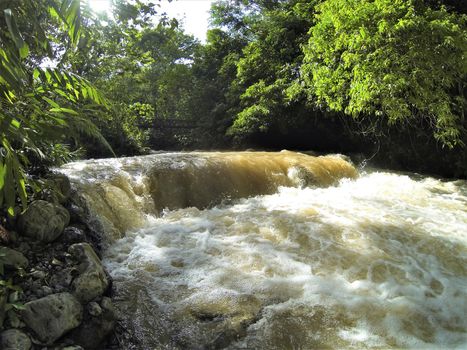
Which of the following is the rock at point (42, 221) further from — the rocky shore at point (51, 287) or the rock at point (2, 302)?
the rock at point (2, 302)

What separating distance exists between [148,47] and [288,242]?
22.2 metres

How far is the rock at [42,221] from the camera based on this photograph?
2771mm

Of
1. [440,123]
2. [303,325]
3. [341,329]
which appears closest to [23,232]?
[303,325]

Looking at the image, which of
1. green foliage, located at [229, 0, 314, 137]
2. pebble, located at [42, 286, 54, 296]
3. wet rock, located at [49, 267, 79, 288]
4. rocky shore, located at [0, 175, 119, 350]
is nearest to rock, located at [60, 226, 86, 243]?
rocky shore, located at [0, 175, 119, 350]

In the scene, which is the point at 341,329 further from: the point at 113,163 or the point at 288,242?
the point at 113,163

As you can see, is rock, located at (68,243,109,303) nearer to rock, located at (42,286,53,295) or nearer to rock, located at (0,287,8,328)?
rock, located at (42,286,53,295)

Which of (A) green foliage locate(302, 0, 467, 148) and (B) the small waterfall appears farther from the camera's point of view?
(A) green foliage locate(302, 0, 467, 148)

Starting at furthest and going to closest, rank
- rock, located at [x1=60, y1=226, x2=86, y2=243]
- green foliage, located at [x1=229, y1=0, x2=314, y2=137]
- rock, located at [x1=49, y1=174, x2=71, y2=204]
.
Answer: green foliage, located at [x1=229, y1=0, x2=314, y2=137] < rock, located at [x1=49, y1=174, x2=71, y2=204] < rock, located at [x1=60, y1=226, x2=86, y2=243]

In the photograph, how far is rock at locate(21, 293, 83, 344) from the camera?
211cm

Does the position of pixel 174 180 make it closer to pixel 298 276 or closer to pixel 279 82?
pixel 298 276

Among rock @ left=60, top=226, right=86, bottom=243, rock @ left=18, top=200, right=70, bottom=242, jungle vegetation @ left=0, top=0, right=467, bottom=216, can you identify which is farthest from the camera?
rock @ left=60, top=226, right=86, bottom=243

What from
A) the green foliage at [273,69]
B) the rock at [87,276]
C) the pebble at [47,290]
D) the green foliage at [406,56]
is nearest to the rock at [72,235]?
the rock at [87,276]

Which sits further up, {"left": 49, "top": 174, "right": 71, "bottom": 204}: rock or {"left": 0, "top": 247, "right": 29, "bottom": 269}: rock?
{"left": 49, "top": 174, "right": 71, "bottom": 204}: rock

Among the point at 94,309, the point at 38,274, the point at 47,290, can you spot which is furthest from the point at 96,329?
the point at 38,274
